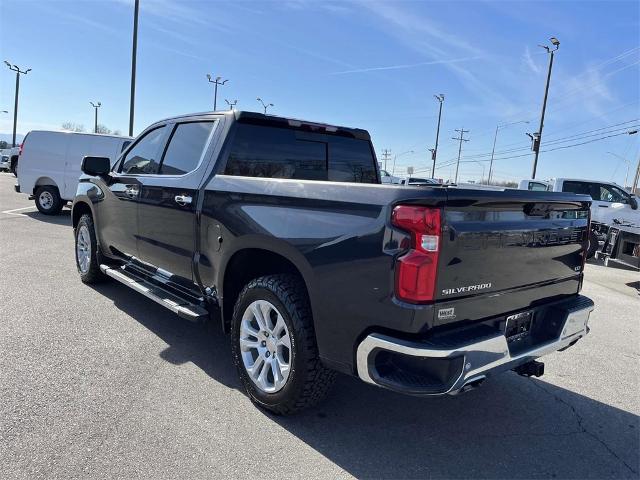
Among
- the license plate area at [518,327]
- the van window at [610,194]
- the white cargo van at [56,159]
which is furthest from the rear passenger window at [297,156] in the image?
the van window at [610,194]

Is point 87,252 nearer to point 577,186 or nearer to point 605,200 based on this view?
point 577,186

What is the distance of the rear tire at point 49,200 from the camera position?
520 inches

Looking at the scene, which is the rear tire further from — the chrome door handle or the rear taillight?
the rear taillight

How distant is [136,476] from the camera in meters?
2.54

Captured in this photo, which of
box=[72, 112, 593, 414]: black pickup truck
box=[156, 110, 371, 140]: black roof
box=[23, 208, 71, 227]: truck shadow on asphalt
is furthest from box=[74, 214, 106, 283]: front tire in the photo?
box=[23, 208, 71, 227]: truck shadow on asphalt

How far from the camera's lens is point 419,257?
2.42 meters

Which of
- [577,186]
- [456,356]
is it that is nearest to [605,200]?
[577,186]

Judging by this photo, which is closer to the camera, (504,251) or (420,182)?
(504,251)

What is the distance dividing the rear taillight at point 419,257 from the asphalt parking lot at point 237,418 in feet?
3.48

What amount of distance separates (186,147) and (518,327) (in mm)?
2976

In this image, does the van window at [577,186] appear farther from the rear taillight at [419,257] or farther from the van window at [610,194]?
the rear taillight at [419,257]

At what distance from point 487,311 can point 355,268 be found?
2.62ft

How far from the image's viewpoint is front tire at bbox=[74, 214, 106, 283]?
587cm

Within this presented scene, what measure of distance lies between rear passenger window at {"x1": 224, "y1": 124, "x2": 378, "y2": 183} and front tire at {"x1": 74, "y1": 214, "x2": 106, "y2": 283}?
282 cm
